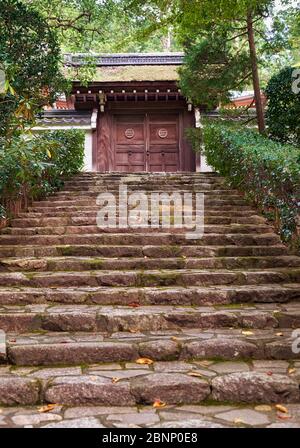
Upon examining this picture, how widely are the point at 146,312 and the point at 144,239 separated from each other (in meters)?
2.33

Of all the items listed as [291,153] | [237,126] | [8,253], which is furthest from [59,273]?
[237,126]

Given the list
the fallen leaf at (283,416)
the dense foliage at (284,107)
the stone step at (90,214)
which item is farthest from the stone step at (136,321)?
the dense foliage at (284,107)

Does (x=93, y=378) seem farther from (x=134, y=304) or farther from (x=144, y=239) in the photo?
(x=144, y=239)

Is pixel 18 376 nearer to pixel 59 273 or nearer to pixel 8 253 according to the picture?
pixel 59 273

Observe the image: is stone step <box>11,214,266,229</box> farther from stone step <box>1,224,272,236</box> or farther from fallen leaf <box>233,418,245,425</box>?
fallen leaf <box>233,418,245,425</box>

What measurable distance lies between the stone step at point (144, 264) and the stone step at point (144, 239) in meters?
0.70

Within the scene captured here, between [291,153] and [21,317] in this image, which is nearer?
[21,317]

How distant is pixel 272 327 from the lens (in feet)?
14.7

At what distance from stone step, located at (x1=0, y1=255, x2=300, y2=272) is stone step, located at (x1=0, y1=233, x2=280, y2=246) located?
0.70 metres

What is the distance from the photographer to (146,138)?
608 inches

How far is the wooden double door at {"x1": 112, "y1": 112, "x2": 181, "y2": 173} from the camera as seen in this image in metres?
15.4

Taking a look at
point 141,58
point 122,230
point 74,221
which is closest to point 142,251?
point 122,230

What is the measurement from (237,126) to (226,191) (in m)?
2.65

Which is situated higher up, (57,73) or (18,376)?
(57,73)
